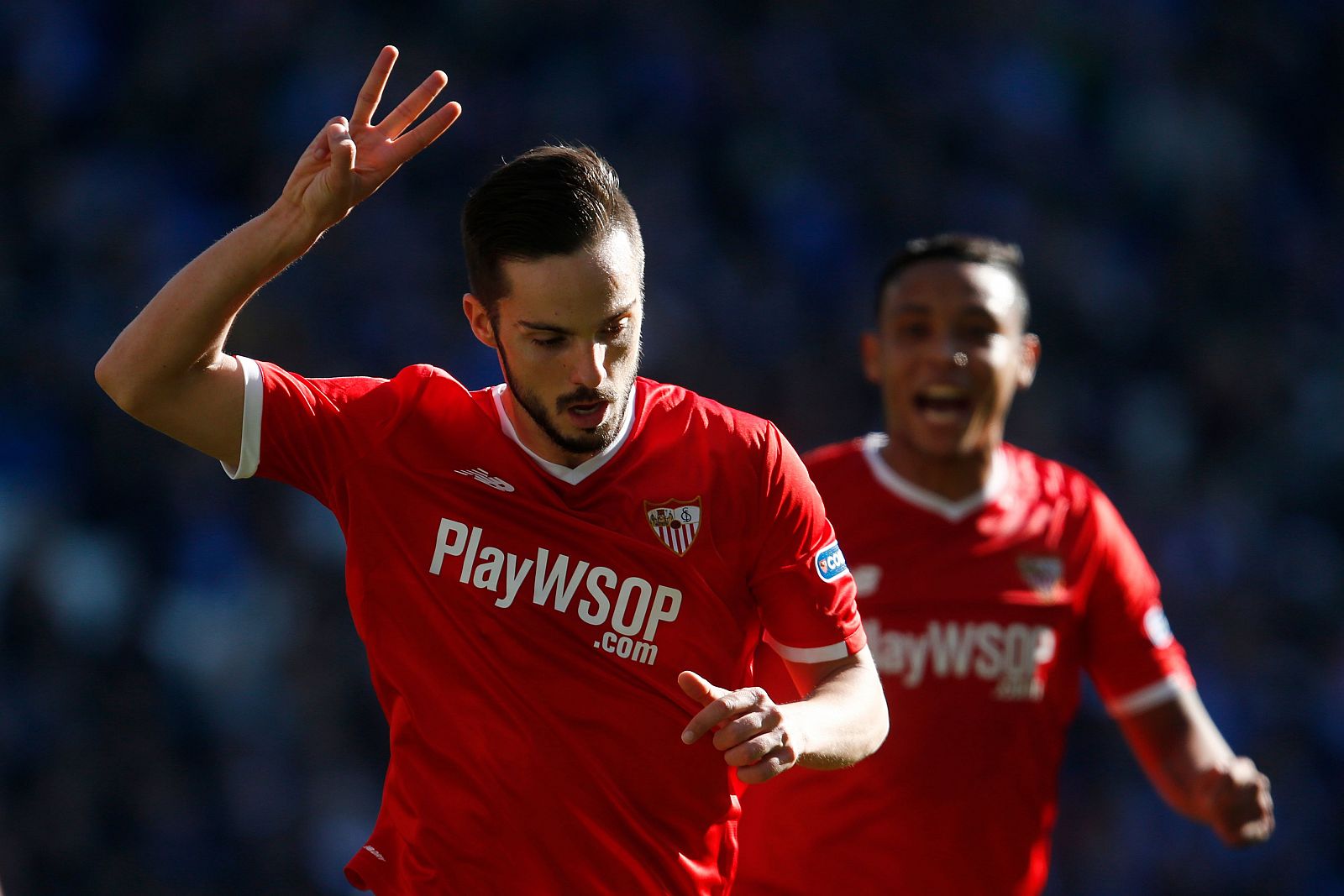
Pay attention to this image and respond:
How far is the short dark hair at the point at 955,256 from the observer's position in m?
4.62

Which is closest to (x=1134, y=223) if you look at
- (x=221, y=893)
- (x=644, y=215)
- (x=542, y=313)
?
(x=644, y=215)

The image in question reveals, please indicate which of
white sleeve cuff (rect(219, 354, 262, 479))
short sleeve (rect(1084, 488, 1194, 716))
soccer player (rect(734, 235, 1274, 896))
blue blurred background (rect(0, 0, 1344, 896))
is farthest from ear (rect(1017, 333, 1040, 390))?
blue blurred background (rect(0, 0, 1344, 896))

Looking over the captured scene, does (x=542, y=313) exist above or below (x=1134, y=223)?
below

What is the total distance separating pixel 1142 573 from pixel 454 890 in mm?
2416

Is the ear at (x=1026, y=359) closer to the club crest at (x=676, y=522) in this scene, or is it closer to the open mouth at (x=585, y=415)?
the club crest at (x=676, y=522)

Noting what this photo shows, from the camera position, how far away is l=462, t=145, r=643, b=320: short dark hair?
9.09 ft

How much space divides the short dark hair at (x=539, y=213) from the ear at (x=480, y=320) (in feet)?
0.06

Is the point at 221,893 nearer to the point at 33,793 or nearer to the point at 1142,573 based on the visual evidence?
the point at 33,793

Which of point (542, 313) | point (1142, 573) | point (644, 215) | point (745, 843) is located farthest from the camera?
point (644, 215)

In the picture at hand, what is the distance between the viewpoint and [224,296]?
2.65 meters

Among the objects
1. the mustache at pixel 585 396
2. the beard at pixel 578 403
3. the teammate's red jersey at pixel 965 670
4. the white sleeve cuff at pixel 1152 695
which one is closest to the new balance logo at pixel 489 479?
the beard at pixel 578 403

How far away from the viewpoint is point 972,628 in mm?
4215

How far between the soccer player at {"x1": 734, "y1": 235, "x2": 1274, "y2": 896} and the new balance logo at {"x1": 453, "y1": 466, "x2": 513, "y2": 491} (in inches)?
59.7

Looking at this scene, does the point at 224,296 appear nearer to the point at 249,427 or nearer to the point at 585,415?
the point at 249,427
